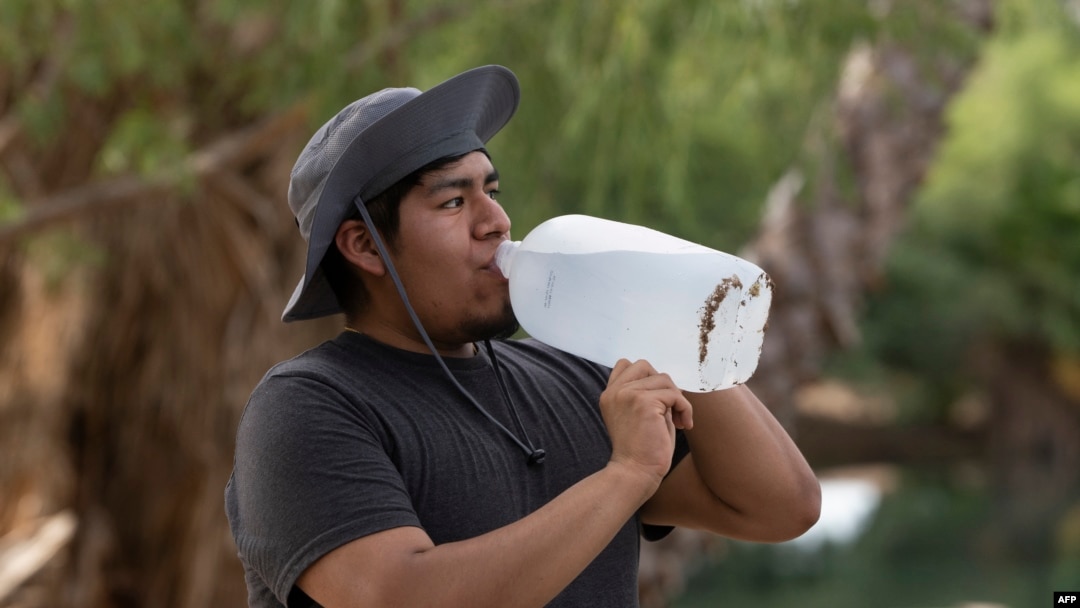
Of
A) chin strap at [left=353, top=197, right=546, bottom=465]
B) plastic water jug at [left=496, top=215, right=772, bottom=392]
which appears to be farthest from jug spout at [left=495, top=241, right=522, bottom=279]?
chin strap at [left=353, top=197, right=546, bottom=465]

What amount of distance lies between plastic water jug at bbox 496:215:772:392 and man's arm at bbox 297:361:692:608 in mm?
205

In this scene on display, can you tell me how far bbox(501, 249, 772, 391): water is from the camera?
51.1 inches

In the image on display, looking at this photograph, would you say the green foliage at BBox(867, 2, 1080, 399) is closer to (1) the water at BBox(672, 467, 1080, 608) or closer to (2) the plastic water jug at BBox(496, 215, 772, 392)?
(1) the water at BBox(672, 467, 1080, 608)

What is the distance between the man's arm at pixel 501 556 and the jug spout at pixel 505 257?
252 mm

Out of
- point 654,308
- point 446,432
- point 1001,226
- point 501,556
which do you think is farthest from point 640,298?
point 1001,226

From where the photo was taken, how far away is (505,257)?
4.26 feet

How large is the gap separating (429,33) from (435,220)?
2.57 m

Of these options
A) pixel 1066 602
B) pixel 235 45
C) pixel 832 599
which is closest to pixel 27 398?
pixel 235 45

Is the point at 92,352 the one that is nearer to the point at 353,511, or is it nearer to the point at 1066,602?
the point at 1066,602

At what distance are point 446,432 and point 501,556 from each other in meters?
0.20

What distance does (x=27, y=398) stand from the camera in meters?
5.02

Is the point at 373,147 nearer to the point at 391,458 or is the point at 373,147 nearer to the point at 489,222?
the point at 489,222

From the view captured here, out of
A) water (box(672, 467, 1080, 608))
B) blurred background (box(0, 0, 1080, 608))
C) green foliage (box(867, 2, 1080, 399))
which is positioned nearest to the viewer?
blurred background (box(0, 0, 1080, 608))

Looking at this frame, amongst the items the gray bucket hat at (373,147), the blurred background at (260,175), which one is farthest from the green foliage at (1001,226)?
the gray bucket hat at (373,147)
